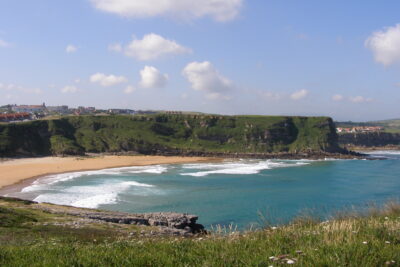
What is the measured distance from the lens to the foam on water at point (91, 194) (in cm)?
4193

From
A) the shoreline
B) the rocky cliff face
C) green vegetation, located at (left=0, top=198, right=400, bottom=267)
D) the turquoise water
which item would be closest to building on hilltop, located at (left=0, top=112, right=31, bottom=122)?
the shoreline

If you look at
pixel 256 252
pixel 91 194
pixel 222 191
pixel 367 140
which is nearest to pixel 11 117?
pixel 91 194

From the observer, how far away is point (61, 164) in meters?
80.4

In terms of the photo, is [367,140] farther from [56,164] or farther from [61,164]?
[56,164]

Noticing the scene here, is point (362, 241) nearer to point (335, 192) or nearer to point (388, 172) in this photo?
point (335, 192)

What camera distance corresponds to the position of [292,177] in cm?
6769

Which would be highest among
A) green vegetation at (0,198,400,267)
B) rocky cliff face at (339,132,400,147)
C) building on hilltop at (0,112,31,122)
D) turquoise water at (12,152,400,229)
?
building on hilltop at (0,112,31,122)

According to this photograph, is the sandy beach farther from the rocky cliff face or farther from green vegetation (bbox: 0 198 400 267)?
the rocky cliff face

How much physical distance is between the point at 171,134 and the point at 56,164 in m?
51.7

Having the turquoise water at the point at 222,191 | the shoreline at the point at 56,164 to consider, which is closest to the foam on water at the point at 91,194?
the turquoise water at the point at 222,191

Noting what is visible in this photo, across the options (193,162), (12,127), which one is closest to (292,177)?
(193,162)

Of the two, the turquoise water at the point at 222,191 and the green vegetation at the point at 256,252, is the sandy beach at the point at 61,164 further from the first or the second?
the green vegetation at the point at 256,252

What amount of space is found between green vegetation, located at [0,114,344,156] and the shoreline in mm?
9127

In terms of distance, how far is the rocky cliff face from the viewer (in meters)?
152
